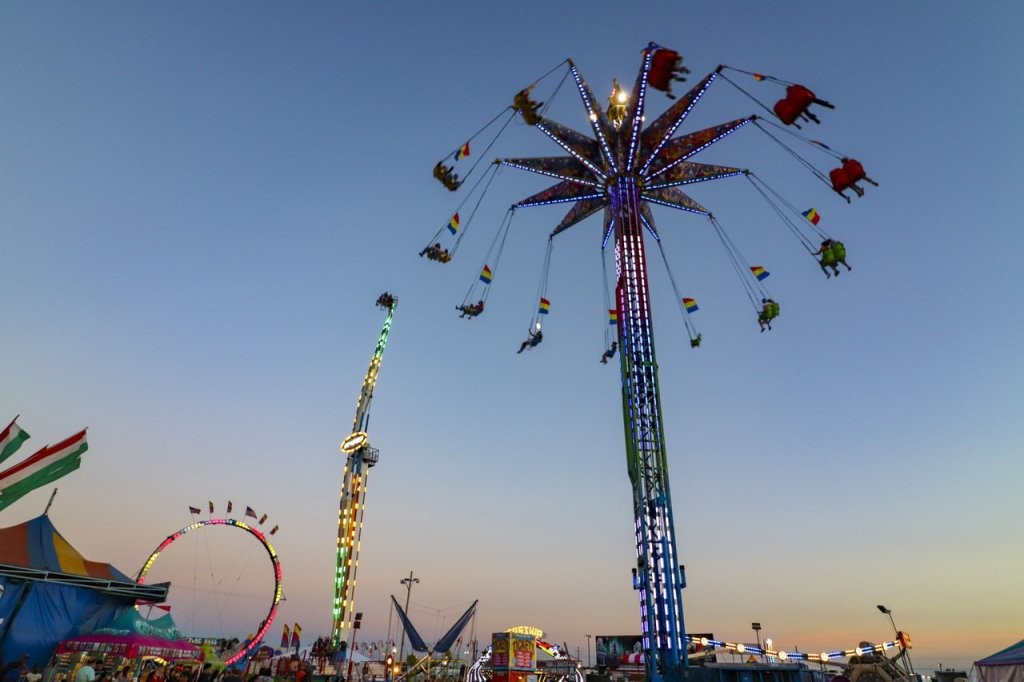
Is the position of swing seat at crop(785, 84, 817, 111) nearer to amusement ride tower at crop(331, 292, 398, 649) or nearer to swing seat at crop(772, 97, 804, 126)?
swing seat at crop(772, 97, 804, 126)

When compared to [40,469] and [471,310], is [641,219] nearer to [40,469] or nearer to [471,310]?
[471,310]

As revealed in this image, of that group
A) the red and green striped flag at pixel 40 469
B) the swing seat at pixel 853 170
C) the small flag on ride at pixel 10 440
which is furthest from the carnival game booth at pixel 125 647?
the swing seat at pixel 853 170

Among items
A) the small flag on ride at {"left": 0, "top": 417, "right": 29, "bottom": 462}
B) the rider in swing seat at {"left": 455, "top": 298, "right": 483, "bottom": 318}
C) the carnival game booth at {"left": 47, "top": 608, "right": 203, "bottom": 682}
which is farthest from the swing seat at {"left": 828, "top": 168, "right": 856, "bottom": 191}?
the carnival game booth at {"left": 47, "top": 608, "right": 203, "bottom": 682}

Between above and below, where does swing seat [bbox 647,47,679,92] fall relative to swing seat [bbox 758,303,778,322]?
above

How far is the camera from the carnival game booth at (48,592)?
22719 millimetres

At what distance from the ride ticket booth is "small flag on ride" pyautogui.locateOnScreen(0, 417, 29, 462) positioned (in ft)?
64.4

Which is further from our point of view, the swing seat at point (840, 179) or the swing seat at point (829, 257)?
the swing seat at point (829, 257)

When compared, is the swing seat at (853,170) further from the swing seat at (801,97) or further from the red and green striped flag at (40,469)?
the red and green striped flag at (40,469)

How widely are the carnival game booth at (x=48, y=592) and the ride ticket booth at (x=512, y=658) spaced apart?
1688 centimetres

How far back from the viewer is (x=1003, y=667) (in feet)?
56.1

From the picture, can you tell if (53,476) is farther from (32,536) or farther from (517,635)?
(517,635)

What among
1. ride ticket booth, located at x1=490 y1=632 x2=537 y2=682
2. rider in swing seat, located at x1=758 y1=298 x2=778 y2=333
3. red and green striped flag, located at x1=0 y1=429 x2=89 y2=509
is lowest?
ride ticket booth, located at x1=490 y1=632 x2=537 y2=682

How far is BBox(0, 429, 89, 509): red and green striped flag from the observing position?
18.1 meters

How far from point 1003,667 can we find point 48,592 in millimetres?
35640
